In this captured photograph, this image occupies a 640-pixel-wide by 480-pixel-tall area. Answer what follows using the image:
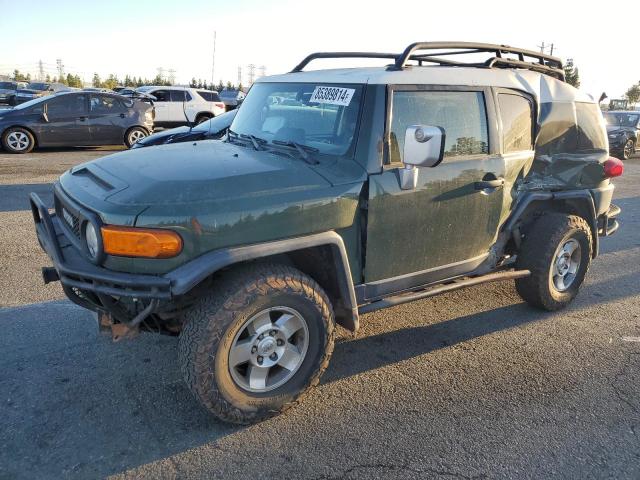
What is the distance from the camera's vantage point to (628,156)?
18.8 metres

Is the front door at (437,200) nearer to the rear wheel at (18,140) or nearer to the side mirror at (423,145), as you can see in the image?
the side mirror at (423,145)

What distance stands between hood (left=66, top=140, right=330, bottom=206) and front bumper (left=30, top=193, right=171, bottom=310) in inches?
14.6

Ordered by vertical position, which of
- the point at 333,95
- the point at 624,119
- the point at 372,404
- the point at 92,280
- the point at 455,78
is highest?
the point at 455,78

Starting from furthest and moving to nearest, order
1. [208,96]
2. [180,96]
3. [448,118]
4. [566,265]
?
1. [208,96]
2. [180,96]
3. [566,265]
4. [448,118]

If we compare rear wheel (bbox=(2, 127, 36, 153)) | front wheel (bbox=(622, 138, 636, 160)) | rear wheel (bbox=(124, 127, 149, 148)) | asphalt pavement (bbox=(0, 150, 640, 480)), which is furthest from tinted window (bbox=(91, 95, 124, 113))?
front wheel (bbox=(622, 138, 636, 160))

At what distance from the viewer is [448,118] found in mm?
3762

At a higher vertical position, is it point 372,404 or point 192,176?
point 192,176

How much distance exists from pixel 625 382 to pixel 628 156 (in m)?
18.0

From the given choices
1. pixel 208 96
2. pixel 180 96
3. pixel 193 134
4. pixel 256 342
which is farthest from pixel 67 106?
pixel 256 342

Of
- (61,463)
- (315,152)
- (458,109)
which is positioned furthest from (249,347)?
(458,109)

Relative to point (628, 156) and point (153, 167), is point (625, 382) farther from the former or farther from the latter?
point (628, 156)

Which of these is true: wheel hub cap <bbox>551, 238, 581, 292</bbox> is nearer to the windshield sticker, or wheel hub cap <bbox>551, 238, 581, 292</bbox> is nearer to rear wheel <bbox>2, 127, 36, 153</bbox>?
the windshield sticker

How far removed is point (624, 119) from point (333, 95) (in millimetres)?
18764

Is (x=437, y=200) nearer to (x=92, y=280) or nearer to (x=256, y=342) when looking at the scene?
(x=256, y=342)
